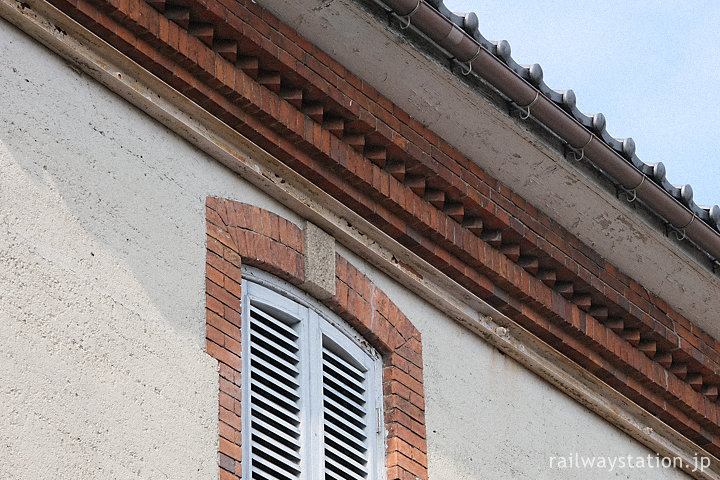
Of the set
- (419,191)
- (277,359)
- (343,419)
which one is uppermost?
(419,191)

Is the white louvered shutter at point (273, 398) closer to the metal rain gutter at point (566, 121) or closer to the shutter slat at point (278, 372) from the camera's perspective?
the shutter slat at point (278, 372)

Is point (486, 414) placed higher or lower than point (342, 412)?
higher

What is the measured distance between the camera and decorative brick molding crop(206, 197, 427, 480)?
750cm

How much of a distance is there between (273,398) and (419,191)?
196 cm

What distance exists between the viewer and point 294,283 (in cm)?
830

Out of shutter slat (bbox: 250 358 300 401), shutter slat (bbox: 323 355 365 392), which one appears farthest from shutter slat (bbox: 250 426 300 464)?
shutter slat (bbox: 323 355 365 392)

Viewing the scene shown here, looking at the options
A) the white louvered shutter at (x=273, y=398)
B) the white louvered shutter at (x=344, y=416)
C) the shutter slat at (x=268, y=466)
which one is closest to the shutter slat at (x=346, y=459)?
the white louvered shutter at (x=344, y=416)

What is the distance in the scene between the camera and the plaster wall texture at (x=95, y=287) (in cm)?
656

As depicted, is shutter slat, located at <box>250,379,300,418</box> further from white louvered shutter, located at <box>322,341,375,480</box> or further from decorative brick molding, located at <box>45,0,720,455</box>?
decorative brick molding, located at <box>45,0,720,455</box>

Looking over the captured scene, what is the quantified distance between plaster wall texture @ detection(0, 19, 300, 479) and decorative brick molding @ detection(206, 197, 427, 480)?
0.28 feet

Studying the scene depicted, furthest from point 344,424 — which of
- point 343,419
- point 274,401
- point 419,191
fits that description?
point 419,191

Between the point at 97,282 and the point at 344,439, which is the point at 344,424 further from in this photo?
the point at 97,282

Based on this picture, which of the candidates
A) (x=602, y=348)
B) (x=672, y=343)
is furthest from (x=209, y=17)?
(x=672, y=343)

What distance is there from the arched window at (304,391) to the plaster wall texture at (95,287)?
373 millimetres
